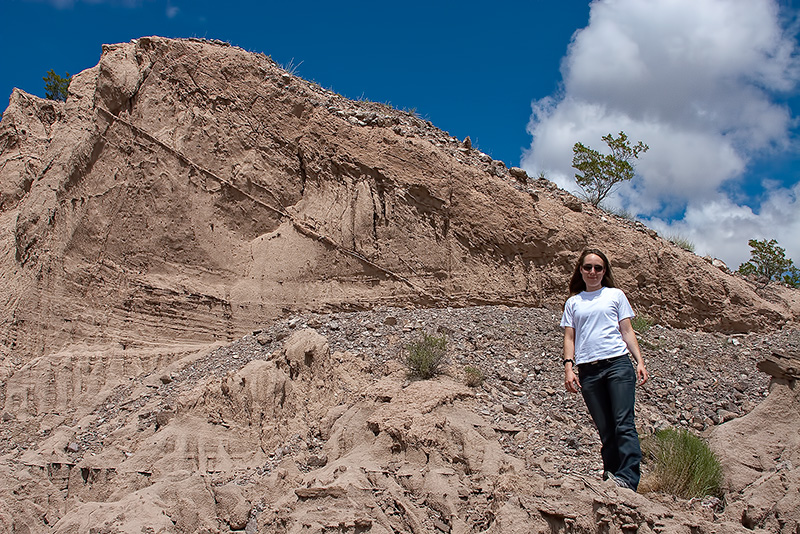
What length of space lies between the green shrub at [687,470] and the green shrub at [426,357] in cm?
257

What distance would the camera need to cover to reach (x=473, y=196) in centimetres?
1054

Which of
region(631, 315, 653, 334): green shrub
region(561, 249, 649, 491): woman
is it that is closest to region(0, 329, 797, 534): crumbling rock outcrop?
region(561, 249, 649, 491): woman

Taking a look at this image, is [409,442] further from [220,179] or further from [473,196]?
[220,179]

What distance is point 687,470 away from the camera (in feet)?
18.2

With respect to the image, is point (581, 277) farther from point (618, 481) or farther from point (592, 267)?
point (618, 481)

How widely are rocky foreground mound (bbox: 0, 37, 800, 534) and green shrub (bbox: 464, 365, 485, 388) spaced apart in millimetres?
122

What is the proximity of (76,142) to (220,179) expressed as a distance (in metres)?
2.16

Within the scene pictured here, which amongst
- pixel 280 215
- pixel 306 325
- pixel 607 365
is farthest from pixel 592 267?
pixel 280 215

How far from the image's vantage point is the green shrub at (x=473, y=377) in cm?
726

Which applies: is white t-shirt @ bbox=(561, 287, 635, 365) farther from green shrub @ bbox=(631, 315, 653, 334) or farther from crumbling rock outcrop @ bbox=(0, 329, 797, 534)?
green shrub @ bbox=(631, 315, 653, 334)

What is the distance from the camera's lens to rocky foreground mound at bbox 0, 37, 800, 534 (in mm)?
5656

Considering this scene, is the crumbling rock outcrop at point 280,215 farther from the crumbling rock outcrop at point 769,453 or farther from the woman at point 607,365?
the woman at point 607,365

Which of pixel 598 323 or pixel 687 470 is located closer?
pixel 598 323

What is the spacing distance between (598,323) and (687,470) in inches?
73.1
